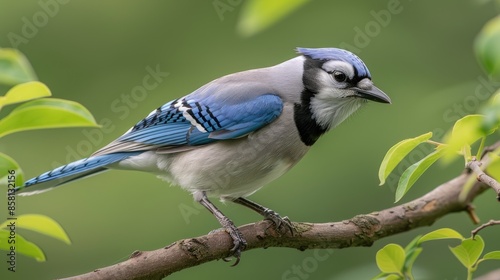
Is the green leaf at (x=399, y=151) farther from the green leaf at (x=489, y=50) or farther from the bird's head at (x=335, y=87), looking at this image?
the bird's head at (x=335, y=87)

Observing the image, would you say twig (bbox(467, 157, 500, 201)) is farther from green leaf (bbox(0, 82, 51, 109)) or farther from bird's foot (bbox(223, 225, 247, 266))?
bird's foot (bbox(223, 225, 247, 266))

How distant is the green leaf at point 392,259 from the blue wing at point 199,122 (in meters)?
1.47

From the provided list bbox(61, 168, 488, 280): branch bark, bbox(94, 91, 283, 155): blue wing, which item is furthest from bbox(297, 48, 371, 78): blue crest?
bbox(61, 168, 488, 280): branch bark

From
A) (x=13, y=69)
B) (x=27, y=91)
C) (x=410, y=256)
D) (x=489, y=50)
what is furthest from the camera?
(x=410, y=256)

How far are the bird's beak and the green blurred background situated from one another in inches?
44.5

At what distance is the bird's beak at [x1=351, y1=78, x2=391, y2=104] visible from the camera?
297 cm

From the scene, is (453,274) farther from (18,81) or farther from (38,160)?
(18,81)

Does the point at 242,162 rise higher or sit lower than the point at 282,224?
higher

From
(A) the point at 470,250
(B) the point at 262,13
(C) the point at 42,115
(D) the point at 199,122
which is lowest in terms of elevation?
(A) the point at 470,250

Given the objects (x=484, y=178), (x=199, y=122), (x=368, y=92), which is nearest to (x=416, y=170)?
(x=484, y=178)

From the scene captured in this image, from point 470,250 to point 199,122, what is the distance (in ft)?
5.82

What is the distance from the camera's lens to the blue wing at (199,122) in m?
3.09

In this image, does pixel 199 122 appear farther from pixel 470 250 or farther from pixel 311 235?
pixel 470 250

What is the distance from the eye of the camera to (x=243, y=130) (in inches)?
121
